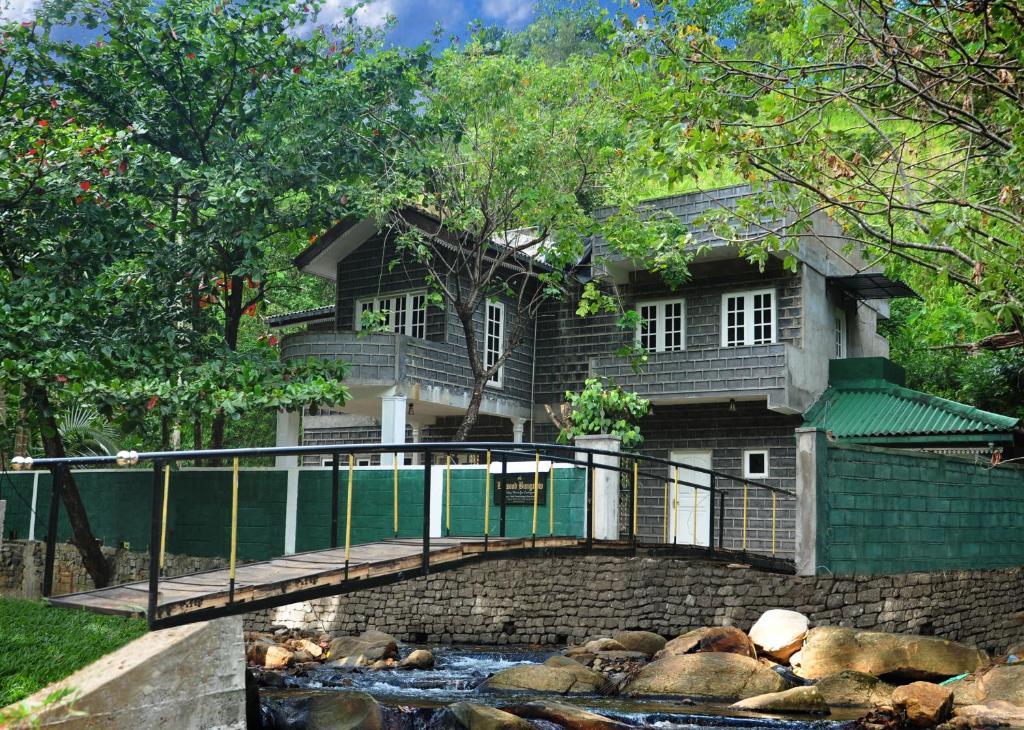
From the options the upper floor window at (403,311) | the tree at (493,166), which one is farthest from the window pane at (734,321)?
the upper floor window at (403,311)

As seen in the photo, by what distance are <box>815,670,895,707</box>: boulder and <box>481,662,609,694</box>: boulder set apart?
2629 millimetres

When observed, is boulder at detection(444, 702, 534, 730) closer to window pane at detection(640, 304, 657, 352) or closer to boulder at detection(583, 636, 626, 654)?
boulder at detection(583, 636, 626, 654)

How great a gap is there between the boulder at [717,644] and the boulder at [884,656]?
69cm

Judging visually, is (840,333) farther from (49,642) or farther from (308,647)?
(49,642)

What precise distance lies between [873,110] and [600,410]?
32.3 feet

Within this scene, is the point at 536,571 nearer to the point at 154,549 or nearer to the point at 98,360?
the point at 98,360

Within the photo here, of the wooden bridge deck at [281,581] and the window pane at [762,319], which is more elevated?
the window pane at [762,319]

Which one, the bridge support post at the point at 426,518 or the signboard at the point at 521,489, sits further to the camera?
the signboard at the point at 521,489

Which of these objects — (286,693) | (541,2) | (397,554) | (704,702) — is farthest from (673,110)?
(541,2)

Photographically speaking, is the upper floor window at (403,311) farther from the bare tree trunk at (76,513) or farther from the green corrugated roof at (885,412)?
the green corrugated roof at (885,412)

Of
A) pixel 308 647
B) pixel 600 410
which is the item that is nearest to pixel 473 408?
pixel 600 410

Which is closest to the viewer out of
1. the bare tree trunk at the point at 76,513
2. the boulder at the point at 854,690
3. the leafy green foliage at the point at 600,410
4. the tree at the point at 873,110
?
the tree at the point at 873,110

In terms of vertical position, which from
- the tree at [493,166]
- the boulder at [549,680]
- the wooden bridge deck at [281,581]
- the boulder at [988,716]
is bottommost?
the boulder at [549,680]

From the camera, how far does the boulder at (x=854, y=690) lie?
39.5 ft
